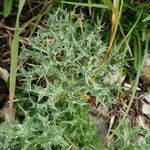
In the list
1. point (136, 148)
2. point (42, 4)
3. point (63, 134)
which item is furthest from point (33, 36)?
point (136, 148)

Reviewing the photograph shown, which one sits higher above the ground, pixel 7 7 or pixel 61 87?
pixel 7 7

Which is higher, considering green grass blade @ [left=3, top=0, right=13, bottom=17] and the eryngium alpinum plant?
green grass blade @ [left=3, top=0, right=13, bottom=17]

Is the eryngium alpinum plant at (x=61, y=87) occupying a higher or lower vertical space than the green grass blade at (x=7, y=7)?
lower

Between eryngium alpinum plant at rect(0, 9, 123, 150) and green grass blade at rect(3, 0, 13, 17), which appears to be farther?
green grass blade at rect(3, 0, 13, 17)

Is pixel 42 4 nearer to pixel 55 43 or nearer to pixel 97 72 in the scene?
pixel 55 43

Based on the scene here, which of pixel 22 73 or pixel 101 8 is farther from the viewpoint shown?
pixel 101 8

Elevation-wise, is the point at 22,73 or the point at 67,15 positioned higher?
the point at 67,15

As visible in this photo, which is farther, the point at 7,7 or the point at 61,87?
the point at 7,7

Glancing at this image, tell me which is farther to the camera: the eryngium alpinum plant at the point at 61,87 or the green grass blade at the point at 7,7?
the green grass blade at the point at 7,7
